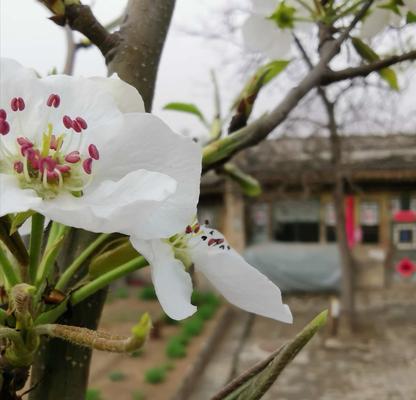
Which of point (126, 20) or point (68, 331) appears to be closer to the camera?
point (68, 331)

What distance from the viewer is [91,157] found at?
277 millimetres

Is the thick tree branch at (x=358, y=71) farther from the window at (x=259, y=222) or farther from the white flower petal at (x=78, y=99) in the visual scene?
the window at (x=259, y=222)

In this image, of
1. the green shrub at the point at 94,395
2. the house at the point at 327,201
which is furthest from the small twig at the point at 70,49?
the house at the point at 327,201

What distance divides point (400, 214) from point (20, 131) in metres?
7.00

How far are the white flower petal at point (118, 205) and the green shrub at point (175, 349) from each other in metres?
4.84

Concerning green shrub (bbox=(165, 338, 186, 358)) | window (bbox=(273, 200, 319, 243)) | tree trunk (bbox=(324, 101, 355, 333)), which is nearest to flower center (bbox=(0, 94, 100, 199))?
green shrub (bbox=(165, 338, 186, 358))

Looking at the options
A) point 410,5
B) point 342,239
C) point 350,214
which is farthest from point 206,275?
point 350,214

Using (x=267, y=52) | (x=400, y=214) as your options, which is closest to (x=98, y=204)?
(x=267, y=52)

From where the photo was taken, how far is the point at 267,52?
2.18 ft

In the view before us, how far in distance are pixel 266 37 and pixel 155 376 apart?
4.01 metres

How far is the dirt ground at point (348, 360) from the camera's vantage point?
4.08 m

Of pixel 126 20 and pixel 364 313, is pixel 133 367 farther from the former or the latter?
pixel 126 20

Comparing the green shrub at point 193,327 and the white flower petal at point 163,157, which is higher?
the white flower petal at point 163,157

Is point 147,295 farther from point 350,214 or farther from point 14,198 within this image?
point 14,198
